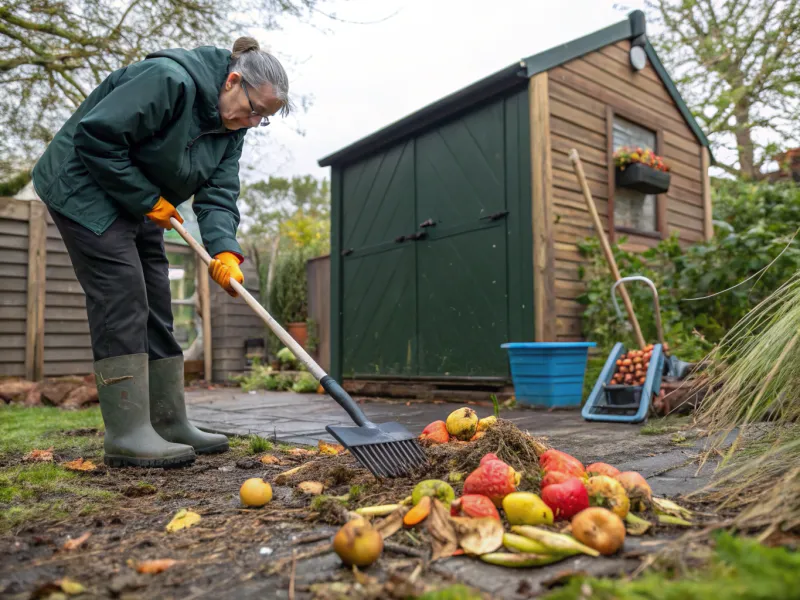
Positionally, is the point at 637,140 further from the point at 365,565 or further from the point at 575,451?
the point at 365,565

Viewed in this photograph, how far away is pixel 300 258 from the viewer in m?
8.80

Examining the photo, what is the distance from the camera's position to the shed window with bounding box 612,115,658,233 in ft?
18.0

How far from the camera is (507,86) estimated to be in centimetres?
488

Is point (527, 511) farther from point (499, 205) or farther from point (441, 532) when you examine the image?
point (499, 205)

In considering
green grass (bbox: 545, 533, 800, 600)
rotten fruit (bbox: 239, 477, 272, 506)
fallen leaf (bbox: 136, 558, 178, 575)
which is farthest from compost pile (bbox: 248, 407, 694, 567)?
fallen leaf (bbox: 136, 558, 178, 575)

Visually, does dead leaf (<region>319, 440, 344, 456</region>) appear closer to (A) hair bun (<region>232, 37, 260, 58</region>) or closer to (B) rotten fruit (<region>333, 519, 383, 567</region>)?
(B) rotten fruit (<region>333, 519, 383, 567</region>)

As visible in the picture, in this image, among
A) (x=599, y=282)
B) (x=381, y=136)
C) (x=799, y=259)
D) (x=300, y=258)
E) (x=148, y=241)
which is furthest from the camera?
(x=300, y=258)

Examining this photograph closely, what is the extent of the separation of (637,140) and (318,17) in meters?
3.22

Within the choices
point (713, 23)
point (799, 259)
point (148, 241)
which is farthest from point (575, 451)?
point (713, 23)

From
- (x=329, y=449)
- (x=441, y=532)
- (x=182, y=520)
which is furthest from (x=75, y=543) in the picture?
(x=329, y=449)

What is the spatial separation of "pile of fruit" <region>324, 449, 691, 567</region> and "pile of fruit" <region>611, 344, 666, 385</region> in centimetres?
213

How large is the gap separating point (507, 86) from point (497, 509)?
421 centimetres

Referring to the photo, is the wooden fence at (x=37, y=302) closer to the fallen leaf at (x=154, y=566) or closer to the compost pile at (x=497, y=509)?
the compost pile at (x=497, y=509)

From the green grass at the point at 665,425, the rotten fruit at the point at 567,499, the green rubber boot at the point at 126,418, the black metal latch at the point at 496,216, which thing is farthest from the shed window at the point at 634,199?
the rotten fruit at the point at 567,499
